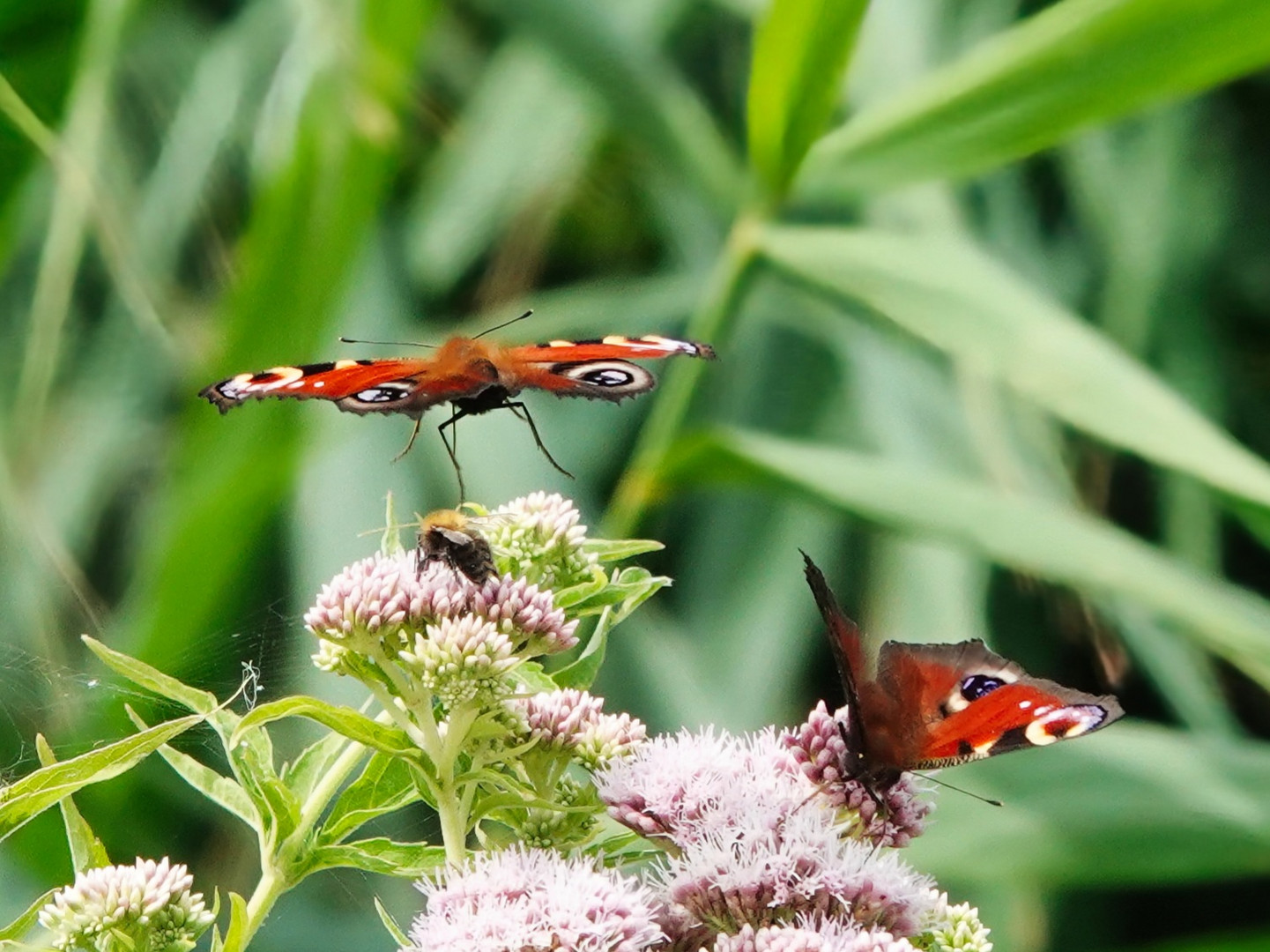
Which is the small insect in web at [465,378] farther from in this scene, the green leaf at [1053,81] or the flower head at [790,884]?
the green leaf at [1053,81]

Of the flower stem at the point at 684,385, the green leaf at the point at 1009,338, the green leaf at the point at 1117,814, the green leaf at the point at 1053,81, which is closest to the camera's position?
the green leaf at the point at 1053,81

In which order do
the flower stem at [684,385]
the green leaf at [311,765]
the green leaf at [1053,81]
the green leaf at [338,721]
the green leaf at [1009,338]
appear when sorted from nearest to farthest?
the green leaf at [338,721] → the green leaf at [311,765] → the green leaf at [1053,81] → the green leaf at [1009,338] → the flower stem at [684,385]

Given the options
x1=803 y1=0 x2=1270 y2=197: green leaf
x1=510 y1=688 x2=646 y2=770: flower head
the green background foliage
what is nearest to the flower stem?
the green background foliage

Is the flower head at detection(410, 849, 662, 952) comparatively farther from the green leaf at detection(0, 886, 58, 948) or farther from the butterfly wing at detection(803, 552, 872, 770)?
the butterfly wing at detection(803, 552, 872, 770)

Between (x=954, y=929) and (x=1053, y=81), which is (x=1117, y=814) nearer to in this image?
(x=1053, y=81)

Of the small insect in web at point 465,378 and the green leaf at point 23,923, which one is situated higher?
the small insect in web at point 465,378

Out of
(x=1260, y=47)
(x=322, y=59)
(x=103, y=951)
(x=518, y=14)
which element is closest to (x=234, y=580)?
(x=322, y=59)

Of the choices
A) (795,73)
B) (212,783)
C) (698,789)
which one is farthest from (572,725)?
(795,73)

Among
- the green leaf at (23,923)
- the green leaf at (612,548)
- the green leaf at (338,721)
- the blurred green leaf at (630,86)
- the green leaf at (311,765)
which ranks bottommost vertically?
the green leaf at (23,923)

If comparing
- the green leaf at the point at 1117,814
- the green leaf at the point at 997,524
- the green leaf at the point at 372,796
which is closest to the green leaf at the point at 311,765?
the green leaf at the point at 372,796
